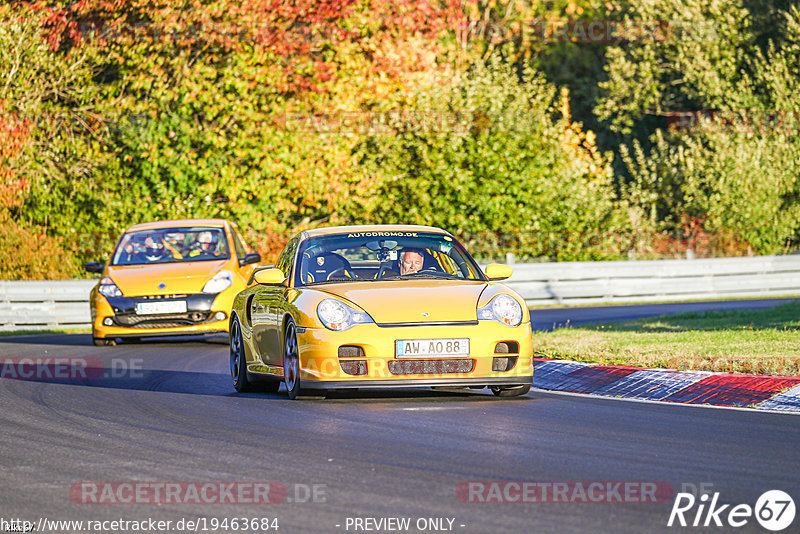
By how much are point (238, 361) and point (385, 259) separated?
5.94 feet

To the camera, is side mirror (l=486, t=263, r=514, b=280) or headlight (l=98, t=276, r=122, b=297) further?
headlight (l=98, t=276, r=122, b=297)

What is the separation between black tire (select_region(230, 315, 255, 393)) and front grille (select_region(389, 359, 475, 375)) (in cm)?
238

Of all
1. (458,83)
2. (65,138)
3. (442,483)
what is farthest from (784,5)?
(442,483)

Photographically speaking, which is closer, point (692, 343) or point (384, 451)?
point (384, 451)

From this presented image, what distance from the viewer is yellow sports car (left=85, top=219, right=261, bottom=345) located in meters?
18.0

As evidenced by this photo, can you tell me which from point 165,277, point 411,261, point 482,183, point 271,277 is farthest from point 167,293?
point 482,183

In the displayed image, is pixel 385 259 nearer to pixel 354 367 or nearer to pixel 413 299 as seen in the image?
pixel 413 299

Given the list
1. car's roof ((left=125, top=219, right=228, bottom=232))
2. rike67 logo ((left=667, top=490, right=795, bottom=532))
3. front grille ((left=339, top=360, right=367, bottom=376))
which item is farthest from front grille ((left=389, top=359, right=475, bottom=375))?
car's roof ((left=125, top=219, right=228, bottom=232))

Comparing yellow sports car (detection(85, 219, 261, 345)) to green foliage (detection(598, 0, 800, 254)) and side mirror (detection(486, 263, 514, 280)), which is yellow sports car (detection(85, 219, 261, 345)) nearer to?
side mirror (detection(486, 263, 514, 280))

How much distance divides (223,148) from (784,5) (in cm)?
2070

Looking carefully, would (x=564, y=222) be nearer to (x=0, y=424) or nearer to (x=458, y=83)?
(x=458, y=83)

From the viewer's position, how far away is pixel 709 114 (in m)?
44.4

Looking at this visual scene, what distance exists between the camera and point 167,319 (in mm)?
17969

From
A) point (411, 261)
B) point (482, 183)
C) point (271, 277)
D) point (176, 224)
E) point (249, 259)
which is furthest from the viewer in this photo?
point (482, 183)
